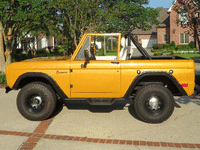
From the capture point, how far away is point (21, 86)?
6328 millimetres

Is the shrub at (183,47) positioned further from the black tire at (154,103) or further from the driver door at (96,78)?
the driver door at (96,78)

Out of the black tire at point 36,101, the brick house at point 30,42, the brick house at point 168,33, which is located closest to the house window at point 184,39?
the brick house at point 168,33

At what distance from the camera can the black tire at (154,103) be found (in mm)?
5691

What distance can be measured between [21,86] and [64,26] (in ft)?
41.7

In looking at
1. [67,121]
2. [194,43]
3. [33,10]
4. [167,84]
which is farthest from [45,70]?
[194,43]

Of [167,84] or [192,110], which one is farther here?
[192,110]

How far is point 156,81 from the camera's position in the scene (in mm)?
6141

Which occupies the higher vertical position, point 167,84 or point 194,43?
point 194,43

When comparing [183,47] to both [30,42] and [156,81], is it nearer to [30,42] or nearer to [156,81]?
[30,42]

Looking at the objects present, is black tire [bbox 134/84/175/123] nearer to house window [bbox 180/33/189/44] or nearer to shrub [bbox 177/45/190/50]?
shrub [bbox 177/45/190/50]

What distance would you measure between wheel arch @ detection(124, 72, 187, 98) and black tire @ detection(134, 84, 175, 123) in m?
0.22

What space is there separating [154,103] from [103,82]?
50.2 inches

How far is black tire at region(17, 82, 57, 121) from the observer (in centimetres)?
589

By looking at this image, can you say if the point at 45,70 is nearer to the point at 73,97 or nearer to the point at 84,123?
the point at 73,97
